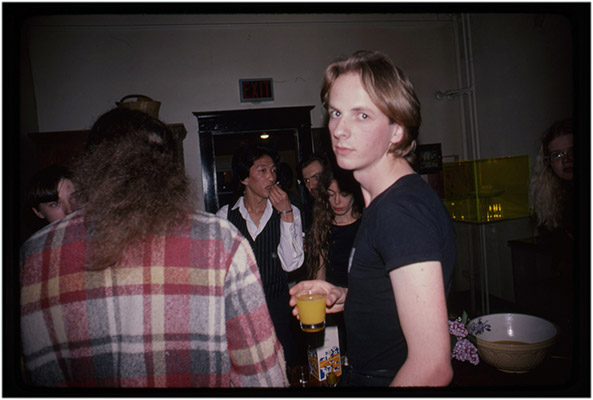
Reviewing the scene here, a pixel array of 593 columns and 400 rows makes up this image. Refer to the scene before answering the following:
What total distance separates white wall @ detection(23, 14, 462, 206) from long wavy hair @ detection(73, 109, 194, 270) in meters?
2.47

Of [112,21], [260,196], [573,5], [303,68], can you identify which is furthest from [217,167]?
[573,5]

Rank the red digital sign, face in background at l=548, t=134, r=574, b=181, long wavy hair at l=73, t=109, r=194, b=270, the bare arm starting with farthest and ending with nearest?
the red digital sign
face in background at l=548, t=134, r=574, b=181
long wavy hair at l=73, t=109, r=194, b=270
the bare arm

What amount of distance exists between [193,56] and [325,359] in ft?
10.6

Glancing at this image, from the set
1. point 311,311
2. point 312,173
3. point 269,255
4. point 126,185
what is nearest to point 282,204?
point 269,255

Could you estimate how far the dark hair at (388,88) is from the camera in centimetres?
83

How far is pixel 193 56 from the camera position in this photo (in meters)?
3.43

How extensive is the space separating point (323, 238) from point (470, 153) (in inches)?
104

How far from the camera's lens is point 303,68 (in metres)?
3.61

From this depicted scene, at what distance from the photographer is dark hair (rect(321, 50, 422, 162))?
0.83 meters

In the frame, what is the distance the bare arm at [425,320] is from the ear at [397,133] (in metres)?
0.35

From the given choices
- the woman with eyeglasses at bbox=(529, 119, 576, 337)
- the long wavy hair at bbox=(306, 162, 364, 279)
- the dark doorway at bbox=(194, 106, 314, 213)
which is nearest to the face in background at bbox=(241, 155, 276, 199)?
the long wavy hair at bbox=(306, 162, 364, 279)

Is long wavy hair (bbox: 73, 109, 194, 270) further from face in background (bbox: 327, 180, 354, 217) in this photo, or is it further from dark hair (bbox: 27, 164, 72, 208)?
face in background (bbox: 327, 180, 354, 217)

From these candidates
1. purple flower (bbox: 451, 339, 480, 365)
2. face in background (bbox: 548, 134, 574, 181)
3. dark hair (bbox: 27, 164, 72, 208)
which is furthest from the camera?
dark hair (bbox: 27, 164, 72, 208)

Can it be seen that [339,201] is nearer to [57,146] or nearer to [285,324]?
[285,324]
